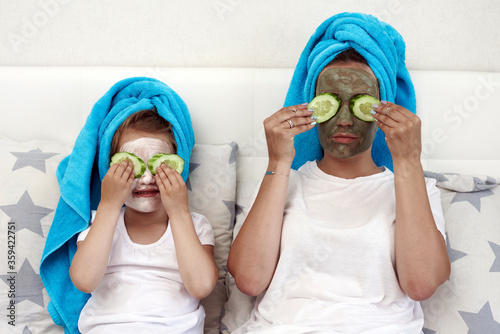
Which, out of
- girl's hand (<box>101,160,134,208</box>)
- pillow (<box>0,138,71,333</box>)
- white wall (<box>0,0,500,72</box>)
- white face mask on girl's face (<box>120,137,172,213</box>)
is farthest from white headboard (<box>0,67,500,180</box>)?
girl's hand (<box>101,160,134,208</box>)

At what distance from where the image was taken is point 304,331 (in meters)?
1.26

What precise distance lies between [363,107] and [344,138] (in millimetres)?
112

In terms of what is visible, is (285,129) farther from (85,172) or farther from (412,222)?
Answer: (85,172)

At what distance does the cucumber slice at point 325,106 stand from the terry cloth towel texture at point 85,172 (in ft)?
1.59

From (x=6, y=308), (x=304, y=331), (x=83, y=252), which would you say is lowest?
(x=6, y=308)

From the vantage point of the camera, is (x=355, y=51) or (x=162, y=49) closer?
(x=355, y=51)

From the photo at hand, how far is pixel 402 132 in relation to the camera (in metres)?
1.34

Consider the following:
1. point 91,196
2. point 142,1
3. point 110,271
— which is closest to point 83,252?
point 110,271

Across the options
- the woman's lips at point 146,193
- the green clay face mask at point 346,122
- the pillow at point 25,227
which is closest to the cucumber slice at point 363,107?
the green clay face mask at point 346,122

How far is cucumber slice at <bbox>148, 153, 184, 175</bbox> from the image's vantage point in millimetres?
1508

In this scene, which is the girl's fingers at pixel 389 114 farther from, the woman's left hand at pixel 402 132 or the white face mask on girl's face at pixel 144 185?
the white face mask on girl's face at pixel 144 185

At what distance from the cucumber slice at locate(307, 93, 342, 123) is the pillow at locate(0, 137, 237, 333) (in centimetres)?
49

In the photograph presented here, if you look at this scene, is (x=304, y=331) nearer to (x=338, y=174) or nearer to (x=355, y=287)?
(x=355, y=287)

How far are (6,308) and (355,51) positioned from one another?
1.43m
